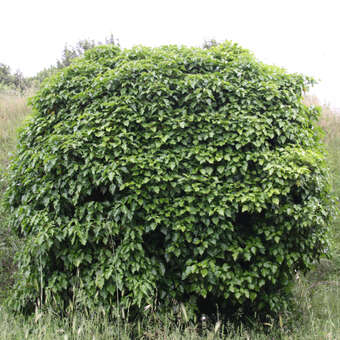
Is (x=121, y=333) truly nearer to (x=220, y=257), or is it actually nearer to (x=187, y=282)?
(x=187, y=282)

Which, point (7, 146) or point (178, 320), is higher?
point (7, 146)

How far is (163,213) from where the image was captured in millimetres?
4109

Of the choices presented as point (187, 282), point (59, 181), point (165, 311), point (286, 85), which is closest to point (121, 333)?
point (165, 311)

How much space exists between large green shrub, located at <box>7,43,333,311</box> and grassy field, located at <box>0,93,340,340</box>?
10.0 inches

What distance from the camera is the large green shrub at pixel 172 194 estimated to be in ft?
13.3

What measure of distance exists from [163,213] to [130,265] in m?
0.72

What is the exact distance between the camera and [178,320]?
385 cm

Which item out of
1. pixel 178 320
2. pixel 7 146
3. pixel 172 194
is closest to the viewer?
pixel 178 320

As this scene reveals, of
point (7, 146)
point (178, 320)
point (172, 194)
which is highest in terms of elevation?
point (7, 146)

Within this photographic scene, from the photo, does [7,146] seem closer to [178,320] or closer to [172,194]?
[172,194]

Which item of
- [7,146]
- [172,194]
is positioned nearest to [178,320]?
[172,194]

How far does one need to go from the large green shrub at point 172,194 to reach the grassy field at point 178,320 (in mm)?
255

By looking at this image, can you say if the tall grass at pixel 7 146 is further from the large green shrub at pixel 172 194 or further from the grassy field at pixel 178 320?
the large green shrub at pixel 172 194

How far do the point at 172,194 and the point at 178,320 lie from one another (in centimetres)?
144
